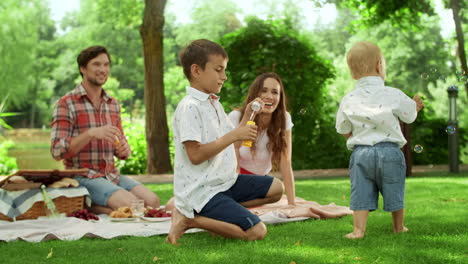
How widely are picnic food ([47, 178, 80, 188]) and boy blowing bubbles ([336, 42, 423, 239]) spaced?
101 inches

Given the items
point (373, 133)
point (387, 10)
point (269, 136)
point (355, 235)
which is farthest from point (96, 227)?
point (387, 10)

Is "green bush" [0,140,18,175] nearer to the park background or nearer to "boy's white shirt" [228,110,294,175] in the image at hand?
the park background

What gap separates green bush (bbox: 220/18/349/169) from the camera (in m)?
11.9

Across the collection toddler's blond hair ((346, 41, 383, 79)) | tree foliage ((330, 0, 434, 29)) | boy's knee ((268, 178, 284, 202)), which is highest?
tree foliage ((330, 0, 434, 29))

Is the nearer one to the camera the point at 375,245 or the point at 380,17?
the point at 375,245

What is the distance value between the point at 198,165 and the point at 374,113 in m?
1.20

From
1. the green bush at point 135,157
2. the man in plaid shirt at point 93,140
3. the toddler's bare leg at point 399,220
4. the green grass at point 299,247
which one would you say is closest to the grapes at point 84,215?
the man in plaid shirt at point 93,140

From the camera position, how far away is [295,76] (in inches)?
468

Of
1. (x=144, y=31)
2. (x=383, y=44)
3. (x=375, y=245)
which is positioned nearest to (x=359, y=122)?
(x=375, y=245)

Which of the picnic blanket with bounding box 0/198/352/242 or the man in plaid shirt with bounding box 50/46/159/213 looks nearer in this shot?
the picnic blanket with bounding box 0/198/352/242

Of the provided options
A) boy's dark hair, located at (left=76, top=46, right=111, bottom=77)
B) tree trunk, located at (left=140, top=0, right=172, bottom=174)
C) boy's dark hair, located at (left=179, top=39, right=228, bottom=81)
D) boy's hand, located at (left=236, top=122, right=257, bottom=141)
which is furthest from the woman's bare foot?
tree trunk, located at (left=140, top=0, right=172, bottom=174)

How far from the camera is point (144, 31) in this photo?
12.1 m

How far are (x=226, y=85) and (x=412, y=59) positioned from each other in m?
28.3

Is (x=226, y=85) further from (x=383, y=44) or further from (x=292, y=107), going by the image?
(x=383, y=44)
